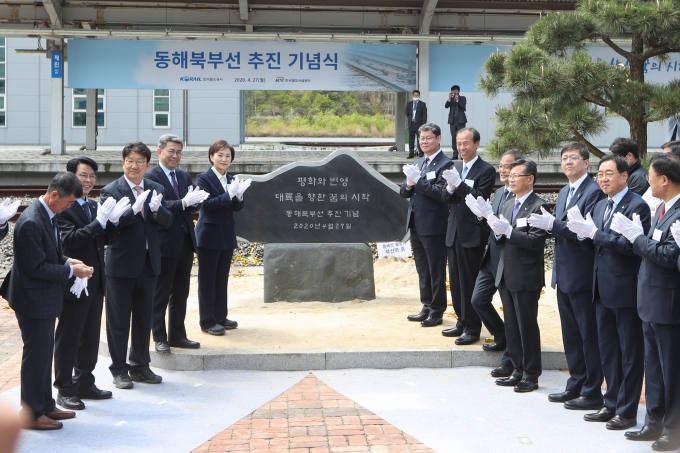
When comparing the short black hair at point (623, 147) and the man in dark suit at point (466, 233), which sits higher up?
the short black hair at point (623, 147)

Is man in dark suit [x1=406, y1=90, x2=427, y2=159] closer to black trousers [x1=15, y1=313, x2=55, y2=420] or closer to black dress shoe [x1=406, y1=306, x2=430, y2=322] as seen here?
black dress shoe [x1=406, y1=306, x2=430, y2=322]

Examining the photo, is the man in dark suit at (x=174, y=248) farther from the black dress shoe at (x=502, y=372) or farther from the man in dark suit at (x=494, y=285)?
the black dress shoe at (x=502, y=372)

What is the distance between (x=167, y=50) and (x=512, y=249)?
13211mm

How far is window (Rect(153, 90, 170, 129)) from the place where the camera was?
87.9 feet

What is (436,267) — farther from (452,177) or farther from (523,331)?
(523,331)

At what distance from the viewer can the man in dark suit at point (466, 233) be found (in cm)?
700

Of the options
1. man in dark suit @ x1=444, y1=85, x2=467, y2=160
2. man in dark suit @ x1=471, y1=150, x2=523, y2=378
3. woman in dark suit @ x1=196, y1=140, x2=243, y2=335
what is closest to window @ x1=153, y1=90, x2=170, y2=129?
man in dark suit @ x1=444, y1=85, x2=467, y2=160

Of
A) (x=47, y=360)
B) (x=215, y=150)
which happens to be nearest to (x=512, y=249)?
(x=215, y=150)

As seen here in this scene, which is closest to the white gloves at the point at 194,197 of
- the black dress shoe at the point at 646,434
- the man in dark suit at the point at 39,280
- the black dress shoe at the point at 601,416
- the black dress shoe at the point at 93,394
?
the man in dark suit at the point at 39,280

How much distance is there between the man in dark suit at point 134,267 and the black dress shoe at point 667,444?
3.56 m

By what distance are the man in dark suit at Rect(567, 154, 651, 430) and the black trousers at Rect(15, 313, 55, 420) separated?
344 cm

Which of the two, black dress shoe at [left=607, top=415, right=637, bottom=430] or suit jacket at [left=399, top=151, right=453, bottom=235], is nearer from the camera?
black dress shoe at [left=607, top=415, right=637, bottom=430]

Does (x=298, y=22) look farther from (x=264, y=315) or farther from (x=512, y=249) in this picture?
(x=512, y=249)

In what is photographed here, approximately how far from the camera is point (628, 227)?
489 centimetres
